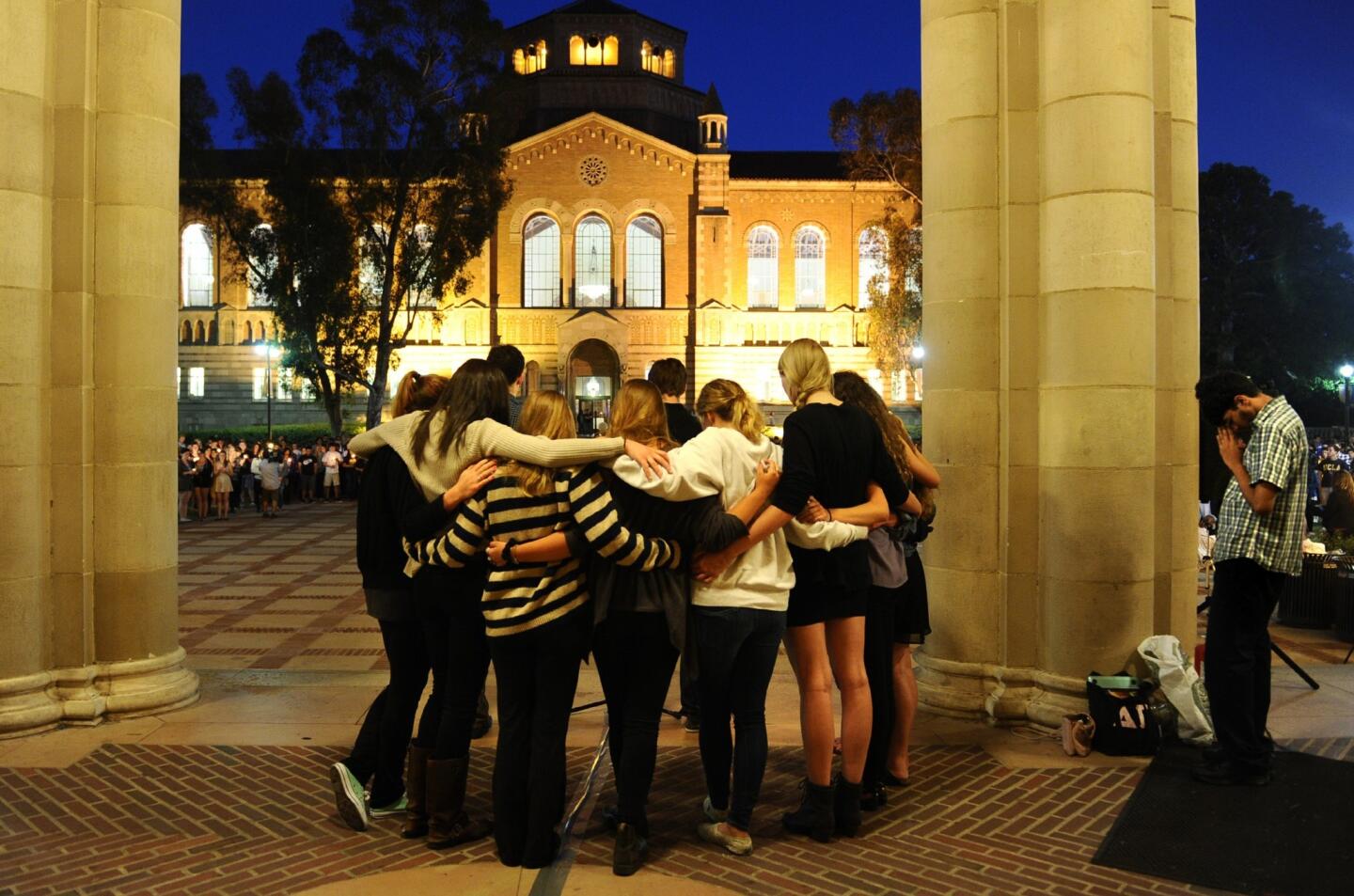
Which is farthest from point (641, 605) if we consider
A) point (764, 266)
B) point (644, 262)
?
point (764, 266)

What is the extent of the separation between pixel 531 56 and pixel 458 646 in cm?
6278

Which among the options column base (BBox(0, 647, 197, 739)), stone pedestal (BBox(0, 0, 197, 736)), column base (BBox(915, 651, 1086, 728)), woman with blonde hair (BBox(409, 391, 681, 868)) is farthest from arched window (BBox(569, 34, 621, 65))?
woman with blonde hair (BBox(409, 391, 681, 868))

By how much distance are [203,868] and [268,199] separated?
34.1m

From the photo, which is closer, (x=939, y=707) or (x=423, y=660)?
(x=423, y=660)

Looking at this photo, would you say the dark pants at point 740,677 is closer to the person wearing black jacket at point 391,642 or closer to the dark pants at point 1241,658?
the person wearing black jacket at point 391,642

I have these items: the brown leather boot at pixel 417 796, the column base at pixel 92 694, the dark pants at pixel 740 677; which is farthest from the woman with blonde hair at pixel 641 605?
the column base at pixel 92 694

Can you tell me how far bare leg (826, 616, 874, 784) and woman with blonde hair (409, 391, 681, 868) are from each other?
0.85 m

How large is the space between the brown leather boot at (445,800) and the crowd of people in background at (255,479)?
15593mm

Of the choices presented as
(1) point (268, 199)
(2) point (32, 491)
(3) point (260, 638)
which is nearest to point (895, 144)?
(1) point (268, 199)

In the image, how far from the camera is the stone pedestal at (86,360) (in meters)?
6.63

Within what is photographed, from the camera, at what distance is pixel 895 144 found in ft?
117

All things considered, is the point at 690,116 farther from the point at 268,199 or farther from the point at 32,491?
the point at 32,491

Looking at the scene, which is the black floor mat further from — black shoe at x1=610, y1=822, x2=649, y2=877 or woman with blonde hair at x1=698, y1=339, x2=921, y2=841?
black shoe at x1=610, y1=822, x2=649, y2=877

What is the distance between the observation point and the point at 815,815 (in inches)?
196
